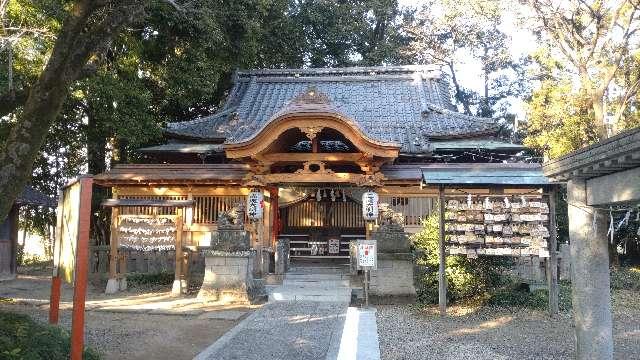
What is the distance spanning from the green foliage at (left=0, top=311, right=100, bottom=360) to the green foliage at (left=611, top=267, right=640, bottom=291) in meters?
14.1

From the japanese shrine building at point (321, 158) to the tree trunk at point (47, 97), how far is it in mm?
6836

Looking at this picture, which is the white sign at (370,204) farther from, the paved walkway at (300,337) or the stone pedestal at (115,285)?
the stone pedestal at (115,285)

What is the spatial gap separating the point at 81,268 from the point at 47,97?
1867mm

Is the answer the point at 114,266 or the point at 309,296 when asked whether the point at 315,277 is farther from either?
the point at 114,266

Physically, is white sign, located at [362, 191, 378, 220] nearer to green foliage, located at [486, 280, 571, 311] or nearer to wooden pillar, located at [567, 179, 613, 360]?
green foliage, located at [486, 280, 571, 311]

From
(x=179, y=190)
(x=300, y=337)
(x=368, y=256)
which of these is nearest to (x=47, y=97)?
(x=300, y=337)

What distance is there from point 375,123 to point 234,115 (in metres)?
5.14

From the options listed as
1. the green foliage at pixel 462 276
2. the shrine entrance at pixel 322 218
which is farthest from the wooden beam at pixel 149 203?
the green foliage at pixel 462 276

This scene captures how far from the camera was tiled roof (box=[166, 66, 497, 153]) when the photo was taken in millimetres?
16719

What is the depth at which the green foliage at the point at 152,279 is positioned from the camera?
14.2 metres

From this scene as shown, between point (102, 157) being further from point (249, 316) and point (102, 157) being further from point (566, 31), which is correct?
point (566, 31)

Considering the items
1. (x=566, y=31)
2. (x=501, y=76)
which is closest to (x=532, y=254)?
(x=566, y=31)

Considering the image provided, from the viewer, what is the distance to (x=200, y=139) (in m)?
17.0

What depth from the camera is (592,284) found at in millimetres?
5977
